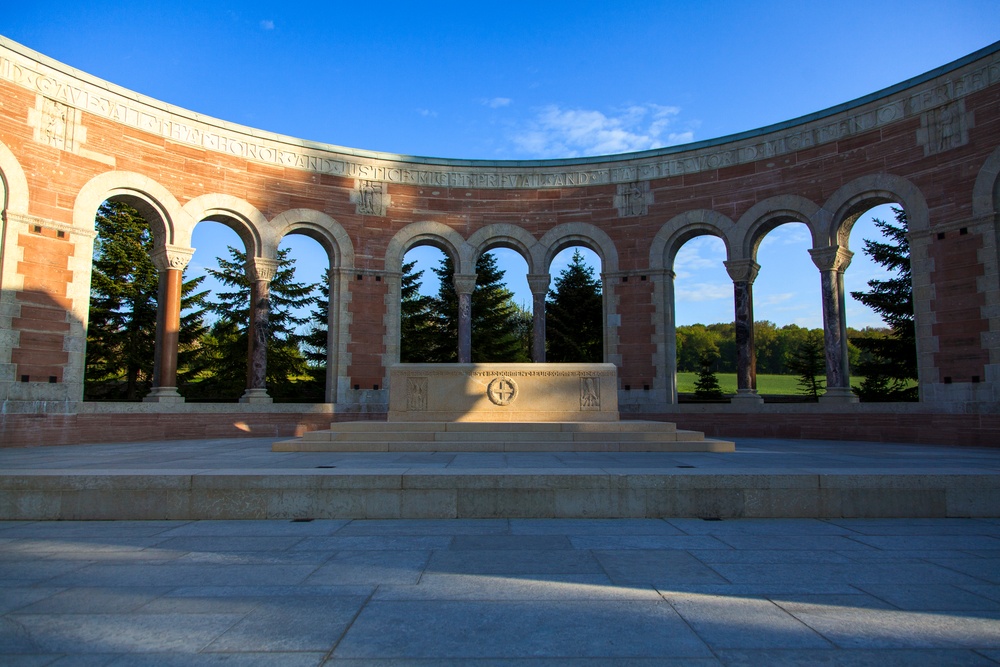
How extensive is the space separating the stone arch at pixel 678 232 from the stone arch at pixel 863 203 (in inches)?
111

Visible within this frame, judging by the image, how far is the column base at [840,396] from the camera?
16.6 metres

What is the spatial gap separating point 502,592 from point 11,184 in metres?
16.3

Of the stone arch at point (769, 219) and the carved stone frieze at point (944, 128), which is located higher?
the carved stone frieze at point (944, 128)

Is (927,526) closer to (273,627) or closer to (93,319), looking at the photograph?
(273,627)

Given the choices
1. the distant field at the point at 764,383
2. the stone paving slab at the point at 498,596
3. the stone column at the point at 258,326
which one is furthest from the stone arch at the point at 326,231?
the distant field at the point at 764,383

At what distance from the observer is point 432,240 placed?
819 inches

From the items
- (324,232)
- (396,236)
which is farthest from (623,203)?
(324,232)

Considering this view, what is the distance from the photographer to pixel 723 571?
185 inches

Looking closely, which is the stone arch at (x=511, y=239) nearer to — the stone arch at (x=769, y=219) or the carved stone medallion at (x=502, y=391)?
the stone arch at (x=769, y=219)

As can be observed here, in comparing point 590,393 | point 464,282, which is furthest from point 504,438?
point 464,282

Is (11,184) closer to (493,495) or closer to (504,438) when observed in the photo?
(504,438)

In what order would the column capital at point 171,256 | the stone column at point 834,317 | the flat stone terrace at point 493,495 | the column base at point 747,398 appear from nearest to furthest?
1. the flat stone terrace at point 493,495
2. the stone column at point 834,317
3. the column capital at point 171,256
4. the column base at point 747,398

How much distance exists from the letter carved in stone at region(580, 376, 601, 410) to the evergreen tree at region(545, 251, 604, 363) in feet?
62.5

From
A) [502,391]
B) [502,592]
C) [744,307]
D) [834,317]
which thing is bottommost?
[502,592]
